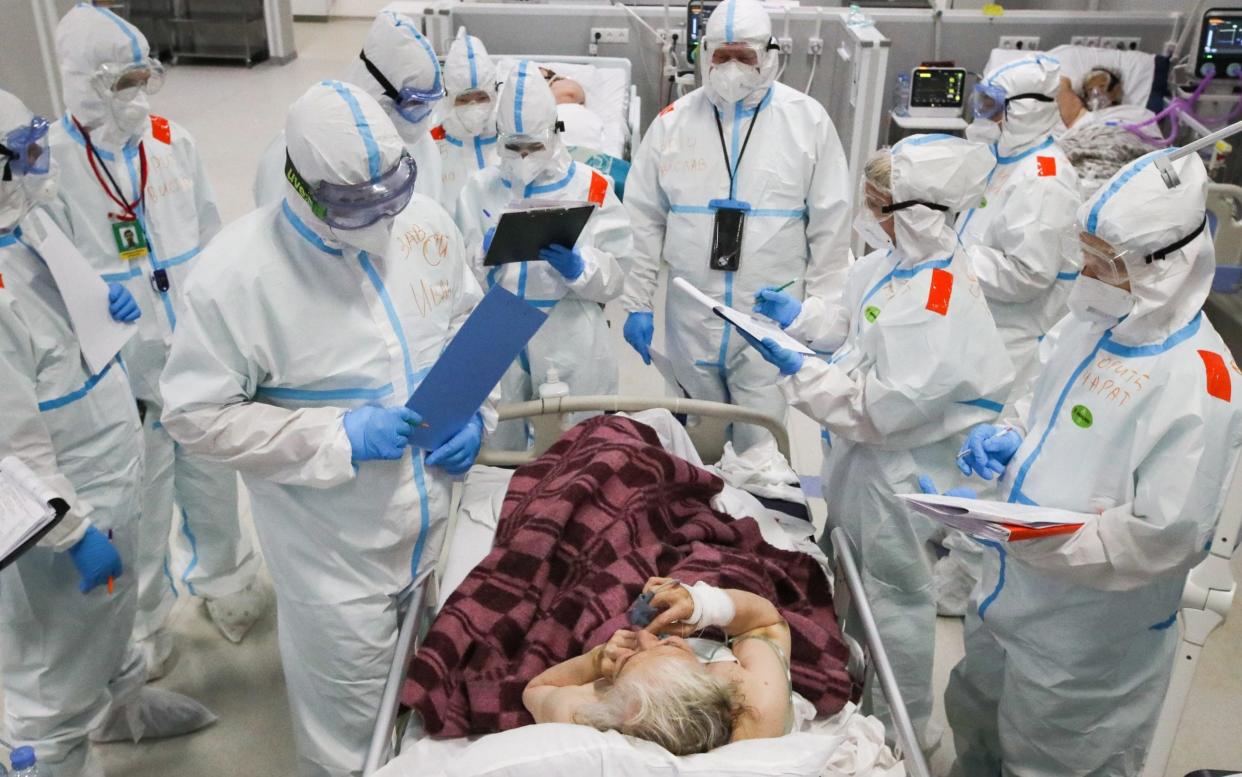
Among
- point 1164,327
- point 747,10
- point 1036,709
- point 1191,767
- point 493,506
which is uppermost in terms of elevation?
point 747,10

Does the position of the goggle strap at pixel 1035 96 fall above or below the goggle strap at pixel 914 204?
above

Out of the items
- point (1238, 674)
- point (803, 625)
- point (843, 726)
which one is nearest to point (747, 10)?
point (803, 625)

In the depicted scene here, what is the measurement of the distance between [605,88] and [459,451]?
3.27 m

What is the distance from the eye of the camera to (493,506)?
7.51ft

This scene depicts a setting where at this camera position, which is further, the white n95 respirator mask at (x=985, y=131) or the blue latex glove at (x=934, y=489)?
the white n95 respirator mask at (x=985, y=131)

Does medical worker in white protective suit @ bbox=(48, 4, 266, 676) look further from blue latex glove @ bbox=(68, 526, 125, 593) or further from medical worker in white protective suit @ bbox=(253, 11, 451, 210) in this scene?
blue latex glove @ bbox=(68, 526, 125, 593)

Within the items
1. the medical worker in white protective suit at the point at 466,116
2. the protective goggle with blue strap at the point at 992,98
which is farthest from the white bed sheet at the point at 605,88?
the protective goggle with blue strap at the point at 992,98

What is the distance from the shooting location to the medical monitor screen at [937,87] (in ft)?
15.6

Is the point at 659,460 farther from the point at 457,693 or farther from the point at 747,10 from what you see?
the point at 747,10

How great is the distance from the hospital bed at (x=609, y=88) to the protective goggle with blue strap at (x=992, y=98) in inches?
65.8

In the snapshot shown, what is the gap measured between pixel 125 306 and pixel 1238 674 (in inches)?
120

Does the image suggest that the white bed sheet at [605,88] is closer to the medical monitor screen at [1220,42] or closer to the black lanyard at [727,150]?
the black lanyard at [727,150]

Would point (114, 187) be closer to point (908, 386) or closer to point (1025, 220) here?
point (908, 386)

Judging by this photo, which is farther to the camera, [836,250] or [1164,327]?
[836,250]
